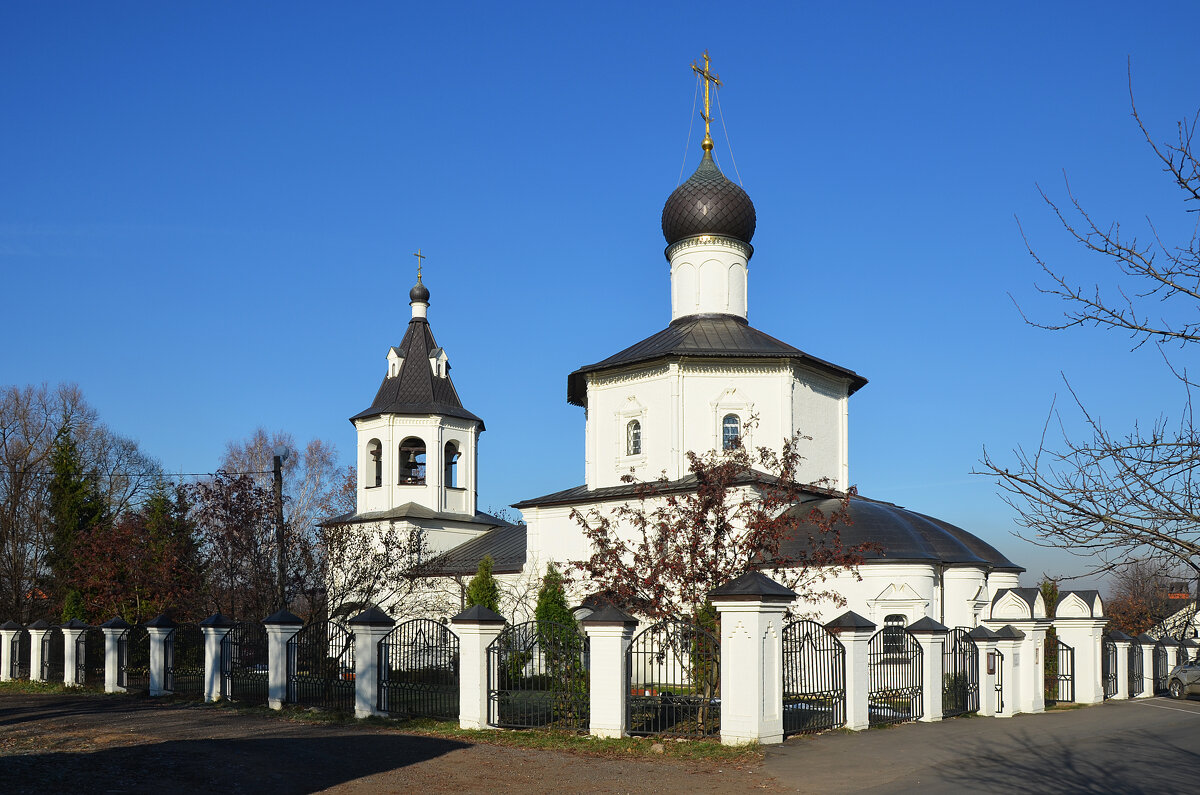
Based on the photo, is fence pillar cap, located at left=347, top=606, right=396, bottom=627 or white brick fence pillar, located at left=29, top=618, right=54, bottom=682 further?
white brick fence pillar, located at left=29, top=618, right=54, bottom=682

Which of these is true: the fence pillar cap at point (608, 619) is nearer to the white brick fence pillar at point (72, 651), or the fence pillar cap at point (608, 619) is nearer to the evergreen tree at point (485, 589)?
the white brick fence pillar at point (72, 651)

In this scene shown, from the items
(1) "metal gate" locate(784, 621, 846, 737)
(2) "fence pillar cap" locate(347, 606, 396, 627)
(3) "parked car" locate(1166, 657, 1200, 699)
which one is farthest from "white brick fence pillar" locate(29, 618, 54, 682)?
(3) "parked car" locate(1166, 657, 1200, 699)

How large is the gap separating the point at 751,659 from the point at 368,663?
19.1 feet

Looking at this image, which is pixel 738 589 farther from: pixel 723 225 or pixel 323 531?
pixel 723 225

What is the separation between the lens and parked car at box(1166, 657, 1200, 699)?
1950 centimetres

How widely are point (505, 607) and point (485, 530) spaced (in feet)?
25.1

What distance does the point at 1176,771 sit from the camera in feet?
33.2

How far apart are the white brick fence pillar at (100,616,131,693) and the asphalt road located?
13.6m

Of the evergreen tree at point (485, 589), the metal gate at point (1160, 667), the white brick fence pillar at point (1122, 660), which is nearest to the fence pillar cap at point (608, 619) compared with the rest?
the white brick fence pillar at point (1122, 660)

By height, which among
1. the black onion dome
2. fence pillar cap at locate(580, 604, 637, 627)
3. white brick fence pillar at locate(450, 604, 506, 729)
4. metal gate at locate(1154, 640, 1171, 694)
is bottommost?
metal gate at locate(1154, 640, 1171, 694)

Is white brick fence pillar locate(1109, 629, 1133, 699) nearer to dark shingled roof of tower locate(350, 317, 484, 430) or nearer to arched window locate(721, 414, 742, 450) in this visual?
arched window locate(721, 414, 742, 450)

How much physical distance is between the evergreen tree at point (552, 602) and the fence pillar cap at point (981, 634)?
377 inches

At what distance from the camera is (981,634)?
16016mm

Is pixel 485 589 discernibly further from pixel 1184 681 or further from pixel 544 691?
pixel 1184 681
